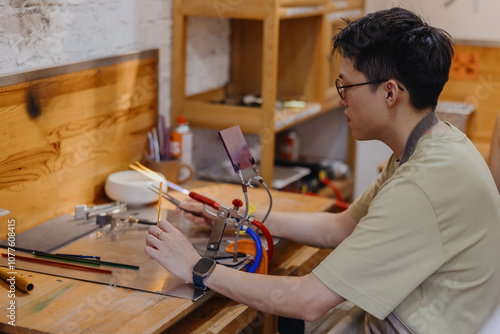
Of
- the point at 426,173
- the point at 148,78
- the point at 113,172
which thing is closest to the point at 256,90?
the point at 148,78

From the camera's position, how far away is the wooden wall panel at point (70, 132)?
71.0 inches

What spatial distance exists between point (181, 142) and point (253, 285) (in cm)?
114

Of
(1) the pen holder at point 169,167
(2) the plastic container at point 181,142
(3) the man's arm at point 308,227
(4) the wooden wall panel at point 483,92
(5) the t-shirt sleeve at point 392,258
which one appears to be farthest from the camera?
(4) the wooden wall panel at point 483,92

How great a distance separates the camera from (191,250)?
5.04ft

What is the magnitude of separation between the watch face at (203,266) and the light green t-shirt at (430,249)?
0.87 ft

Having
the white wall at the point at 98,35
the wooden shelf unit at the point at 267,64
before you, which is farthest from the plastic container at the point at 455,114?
the white wall at the point at 98,35

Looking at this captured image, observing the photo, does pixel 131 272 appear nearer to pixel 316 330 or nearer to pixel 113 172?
pixel 316 330

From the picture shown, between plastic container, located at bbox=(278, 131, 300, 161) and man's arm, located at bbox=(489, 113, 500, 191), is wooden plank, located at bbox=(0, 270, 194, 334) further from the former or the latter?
plastic container, located at bbox=(278, 131, 300, 161)

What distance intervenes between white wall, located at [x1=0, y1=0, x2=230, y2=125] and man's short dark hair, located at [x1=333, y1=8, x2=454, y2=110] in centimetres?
97

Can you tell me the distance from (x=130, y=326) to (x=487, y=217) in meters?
0.80

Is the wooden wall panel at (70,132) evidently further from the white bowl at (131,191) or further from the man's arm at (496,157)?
the man's arm at (496,157)

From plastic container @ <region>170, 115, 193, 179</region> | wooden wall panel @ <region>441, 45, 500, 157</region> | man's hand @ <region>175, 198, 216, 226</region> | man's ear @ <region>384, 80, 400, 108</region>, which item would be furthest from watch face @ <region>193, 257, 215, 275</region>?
wooden wall panel @ <region>441, 45, 500, 157</region>

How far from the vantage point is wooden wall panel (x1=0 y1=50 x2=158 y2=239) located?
1.80 meters

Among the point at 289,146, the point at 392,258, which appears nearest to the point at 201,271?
the point at 392,258
